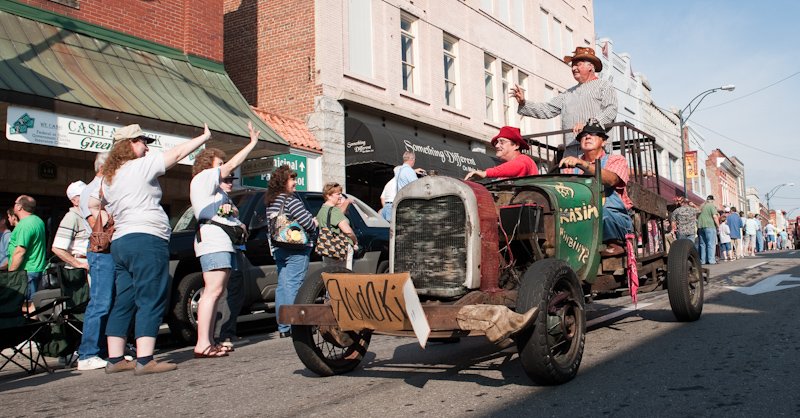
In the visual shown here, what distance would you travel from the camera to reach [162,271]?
17.6ft

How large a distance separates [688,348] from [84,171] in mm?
10868

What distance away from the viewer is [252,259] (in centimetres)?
820

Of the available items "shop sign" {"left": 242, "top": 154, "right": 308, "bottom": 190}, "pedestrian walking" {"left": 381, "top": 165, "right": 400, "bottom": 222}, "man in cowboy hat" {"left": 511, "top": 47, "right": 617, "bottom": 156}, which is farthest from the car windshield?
"shop sign" {"left": 242, "top": 154, "right": 308, "bottom": 190}

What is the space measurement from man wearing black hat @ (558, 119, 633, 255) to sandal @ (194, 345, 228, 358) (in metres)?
3.46

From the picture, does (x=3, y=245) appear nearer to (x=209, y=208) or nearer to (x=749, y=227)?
(x=209, y=208)

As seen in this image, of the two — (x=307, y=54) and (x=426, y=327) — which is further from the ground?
(x=307, y=54)

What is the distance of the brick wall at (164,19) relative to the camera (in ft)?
40.0

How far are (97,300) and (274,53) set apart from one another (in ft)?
38.7

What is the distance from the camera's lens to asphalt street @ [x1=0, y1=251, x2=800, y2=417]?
369cm

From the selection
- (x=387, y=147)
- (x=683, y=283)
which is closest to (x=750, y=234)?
(x=387, y=147)

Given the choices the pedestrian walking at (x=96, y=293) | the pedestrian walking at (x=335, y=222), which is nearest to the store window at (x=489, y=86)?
the pedestrian walking at (x=335, y=222)

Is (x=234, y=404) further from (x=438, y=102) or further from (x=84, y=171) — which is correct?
(x=438, y=102)

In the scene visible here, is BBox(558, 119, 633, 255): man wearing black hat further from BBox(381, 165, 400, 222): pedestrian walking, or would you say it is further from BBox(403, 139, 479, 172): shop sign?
BBox(403, 139, 479, 172): shop sign

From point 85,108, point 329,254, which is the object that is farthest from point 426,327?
point 85,108
